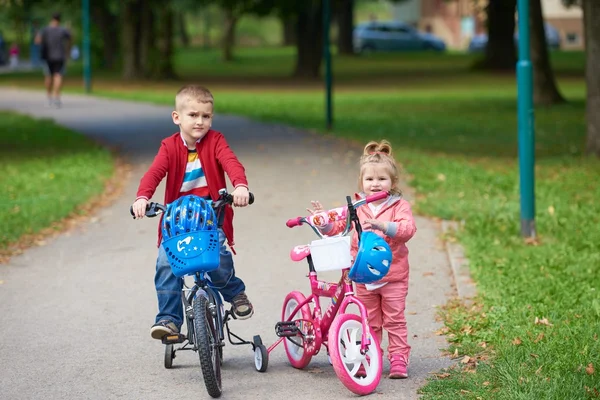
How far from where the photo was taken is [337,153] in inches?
640

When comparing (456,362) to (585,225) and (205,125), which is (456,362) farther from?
(585,225)

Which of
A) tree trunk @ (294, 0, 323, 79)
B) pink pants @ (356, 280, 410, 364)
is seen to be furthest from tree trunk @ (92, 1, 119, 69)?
pink pants @ (356, 280, 410, 364)

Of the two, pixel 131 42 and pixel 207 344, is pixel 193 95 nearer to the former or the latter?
pixel 207 344

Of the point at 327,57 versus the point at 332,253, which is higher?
the point at 327,57

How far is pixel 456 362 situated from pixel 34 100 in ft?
82.3

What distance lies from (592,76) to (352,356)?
10.9 metres

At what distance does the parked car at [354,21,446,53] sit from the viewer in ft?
234

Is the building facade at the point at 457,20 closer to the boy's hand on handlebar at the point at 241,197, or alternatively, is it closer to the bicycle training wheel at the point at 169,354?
the bicycle training wheel at the point at 169,354

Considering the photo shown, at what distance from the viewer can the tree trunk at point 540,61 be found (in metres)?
23.6

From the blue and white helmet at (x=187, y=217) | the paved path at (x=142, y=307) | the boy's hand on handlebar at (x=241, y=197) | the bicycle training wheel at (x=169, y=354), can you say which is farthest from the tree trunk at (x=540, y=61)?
the blue and white helmet at (x=187, y=217)

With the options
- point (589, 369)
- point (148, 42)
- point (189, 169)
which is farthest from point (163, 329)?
point (148, 42)

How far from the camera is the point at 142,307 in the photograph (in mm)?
7832

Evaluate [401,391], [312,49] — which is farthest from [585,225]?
[312,49]

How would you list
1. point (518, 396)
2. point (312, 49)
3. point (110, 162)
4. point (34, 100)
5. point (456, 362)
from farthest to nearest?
point (312, 49)
point (34, 100)
point (110, 162)
point (456, 362)
point (518, 396)
